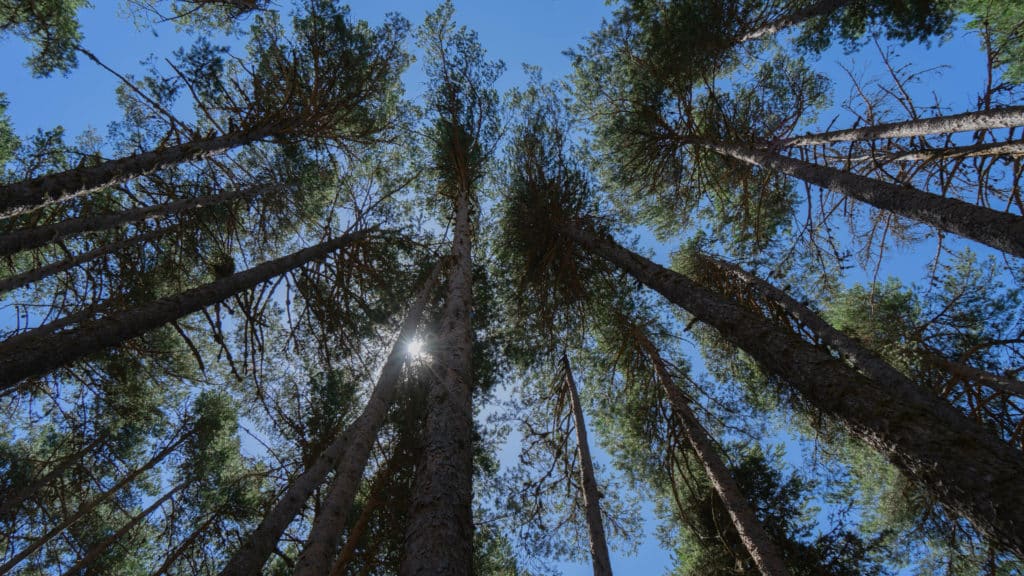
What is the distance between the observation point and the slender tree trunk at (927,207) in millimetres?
3613

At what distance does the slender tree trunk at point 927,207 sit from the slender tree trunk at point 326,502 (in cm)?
674

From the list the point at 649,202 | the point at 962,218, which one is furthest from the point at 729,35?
the point at 962,218

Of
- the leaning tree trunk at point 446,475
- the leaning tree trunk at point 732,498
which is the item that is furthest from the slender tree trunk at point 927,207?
the leaning tree trunk at point 446,475

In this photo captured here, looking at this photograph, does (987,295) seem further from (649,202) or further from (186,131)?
(186,131)

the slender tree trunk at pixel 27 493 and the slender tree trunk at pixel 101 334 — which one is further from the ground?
the slender tree trunk at pixel 27 493

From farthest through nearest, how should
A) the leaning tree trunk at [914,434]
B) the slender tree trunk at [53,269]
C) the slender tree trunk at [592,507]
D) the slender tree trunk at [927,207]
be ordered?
the slender tree trunk at [53,269]
the slender tree trunk at [592,507]
the slender tree trunk at [927,207]
the leaning tree trunk at [914,434]

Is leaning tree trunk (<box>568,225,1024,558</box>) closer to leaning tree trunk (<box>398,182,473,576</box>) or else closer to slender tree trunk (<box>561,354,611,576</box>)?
leaning tree trunk (<box>398,182,473,576</box>)

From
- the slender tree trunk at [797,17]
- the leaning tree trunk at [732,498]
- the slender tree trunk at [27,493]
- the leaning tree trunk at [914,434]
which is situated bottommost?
the leaning tree trunk at [914,434]

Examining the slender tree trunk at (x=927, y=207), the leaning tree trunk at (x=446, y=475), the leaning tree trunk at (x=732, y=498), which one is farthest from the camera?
the leaning tree trunk at (x=732, y=498)

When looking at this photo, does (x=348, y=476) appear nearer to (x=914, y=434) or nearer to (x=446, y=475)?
(x=446, y=475)

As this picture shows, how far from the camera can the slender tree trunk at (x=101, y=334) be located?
8.92 feet

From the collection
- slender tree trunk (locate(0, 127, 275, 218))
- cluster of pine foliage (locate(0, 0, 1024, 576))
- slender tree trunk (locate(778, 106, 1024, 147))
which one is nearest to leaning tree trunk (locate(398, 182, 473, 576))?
cluster of pine foliage (locate(0, 0, 1024, 576))

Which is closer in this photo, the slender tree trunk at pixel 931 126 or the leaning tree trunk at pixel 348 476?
the leaning tree trunk at pixel 348 476

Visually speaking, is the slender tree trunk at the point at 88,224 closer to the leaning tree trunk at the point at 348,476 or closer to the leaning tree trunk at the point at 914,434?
the leaning tree trunk at the point at 348,476
